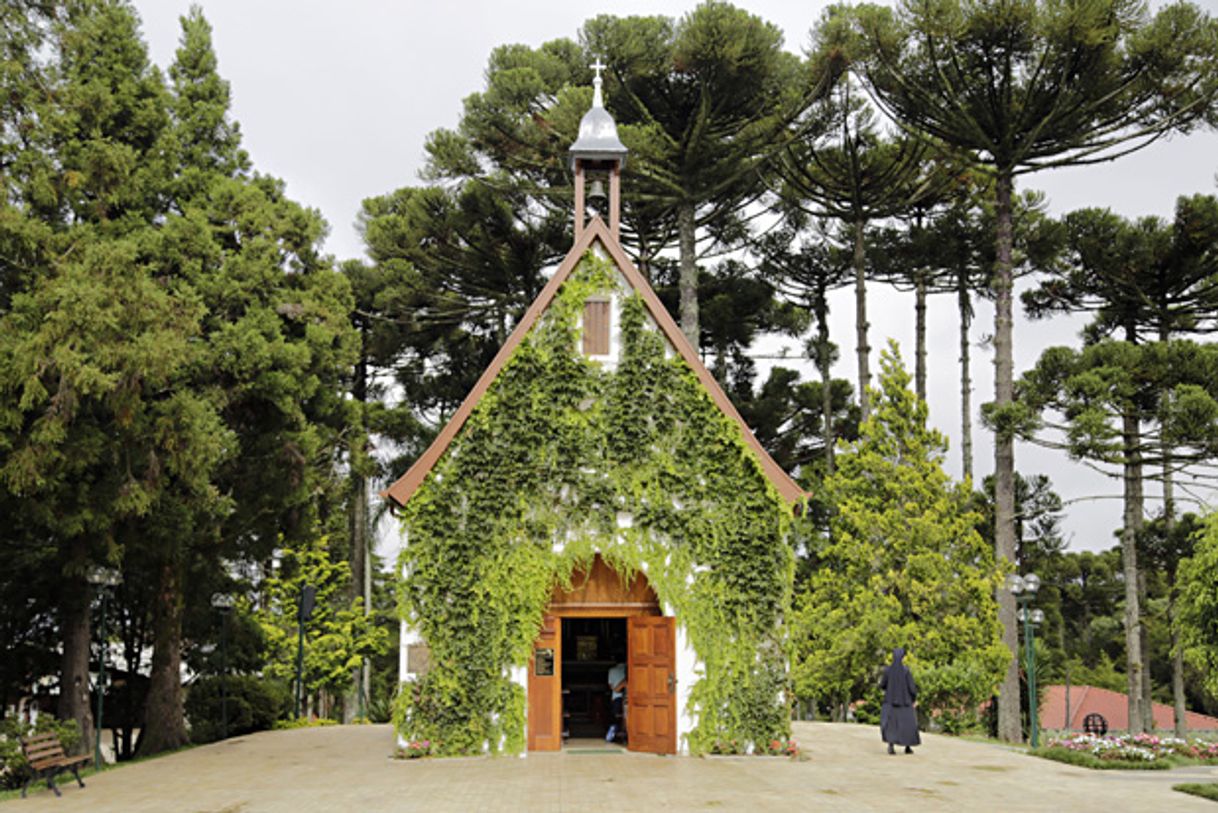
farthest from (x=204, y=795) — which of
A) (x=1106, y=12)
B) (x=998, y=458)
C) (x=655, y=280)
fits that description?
(x=655, y=280)

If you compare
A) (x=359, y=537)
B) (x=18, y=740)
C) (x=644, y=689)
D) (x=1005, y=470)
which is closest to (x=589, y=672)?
(x=644, y=689)

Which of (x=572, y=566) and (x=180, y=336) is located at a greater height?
(x=180, y=336)

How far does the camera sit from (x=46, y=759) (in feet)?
43.5

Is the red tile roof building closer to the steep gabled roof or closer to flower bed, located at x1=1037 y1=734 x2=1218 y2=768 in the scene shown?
flower bed, located at x1=1037 y1=734 x2=1218 y2=768

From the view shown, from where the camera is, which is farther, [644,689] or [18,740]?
[644,689]

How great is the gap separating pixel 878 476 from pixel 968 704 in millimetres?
5567

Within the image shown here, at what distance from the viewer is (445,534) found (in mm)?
16016

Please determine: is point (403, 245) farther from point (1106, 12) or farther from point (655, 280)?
point (1106, 12)

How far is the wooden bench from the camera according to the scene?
13062 millimetres

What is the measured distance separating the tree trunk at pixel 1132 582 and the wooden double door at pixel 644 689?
57.1 ft

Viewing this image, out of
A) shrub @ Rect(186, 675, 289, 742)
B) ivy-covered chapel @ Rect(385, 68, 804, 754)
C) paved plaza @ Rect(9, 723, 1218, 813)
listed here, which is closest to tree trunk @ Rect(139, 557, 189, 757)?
shrub @ Rect(186, 675, 289, 742)

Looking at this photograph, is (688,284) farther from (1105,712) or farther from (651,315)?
(1105,712)

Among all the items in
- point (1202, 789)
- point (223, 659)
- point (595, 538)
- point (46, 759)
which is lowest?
point (1202, 789)

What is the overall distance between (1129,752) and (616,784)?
783 centimetres
